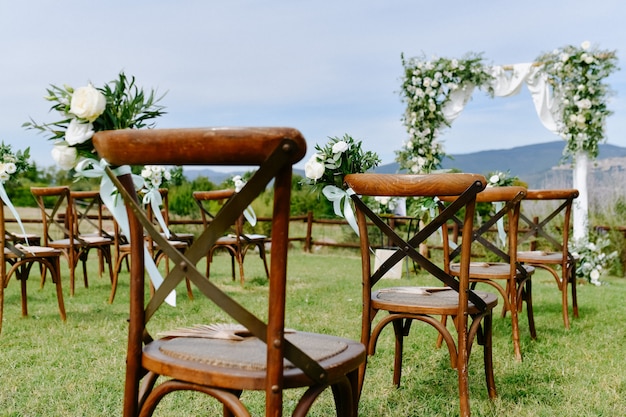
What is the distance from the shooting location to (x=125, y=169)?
155 centimetres

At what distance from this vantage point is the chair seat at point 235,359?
53.0 inches

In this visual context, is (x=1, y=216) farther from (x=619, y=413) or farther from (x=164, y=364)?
(x=619, y=413)

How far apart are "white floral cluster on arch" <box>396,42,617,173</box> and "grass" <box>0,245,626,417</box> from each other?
311cm

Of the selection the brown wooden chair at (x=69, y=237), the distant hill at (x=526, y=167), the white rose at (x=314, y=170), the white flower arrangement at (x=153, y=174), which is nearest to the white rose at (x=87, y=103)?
the white rose at (x=314, y=170)

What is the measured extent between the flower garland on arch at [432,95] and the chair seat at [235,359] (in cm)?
808

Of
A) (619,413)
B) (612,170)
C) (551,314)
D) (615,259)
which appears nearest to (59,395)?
(619,413)

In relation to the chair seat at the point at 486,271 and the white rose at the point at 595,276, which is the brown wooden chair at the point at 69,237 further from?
the white rose at the point at 595,276

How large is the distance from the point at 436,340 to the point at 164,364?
2857 millimetres

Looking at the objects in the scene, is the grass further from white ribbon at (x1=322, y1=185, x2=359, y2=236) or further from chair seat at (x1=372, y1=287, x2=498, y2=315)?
white ribbon at (x1=322, y1=185, x2=359, y2=236)

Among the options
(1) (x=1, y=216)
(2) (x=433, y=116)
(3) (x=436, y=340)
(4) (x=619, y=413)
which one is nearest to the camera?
(4) (x=619, y=413)

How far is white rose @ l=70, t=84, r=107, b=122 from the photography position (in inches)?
60.9

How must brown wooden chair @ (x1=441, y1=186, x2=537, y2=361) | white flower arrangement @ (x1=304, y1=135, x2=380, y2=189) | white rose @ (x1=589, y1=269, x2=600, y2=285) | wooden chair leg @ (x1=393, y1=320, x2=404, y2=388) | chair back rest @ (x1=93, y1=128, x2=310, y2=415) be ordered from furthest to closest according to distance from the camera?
white rose @ (x1=589, y1=269, x2=600, y2=285) → brown wooden chair @ (x1=441, y1=186, x2=537, y2=361) → wooden chair leg @ (x1=393, y1=320, x2=404, y2=388) → white flower arrangement @ (x1=304, y1=135, x2=380, y2=189) → chair back rest @ (x1=93, y1=128, x2=310, y2=415)

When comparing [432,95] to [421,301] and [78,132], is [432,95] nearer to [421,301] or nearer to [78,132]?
[421,301]

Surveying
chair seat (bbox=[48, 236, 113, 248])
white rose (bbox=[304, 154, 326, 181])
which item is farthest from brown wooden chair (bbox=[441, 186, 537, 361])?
chair seat (bbox=[48, 236, 113, 248])
